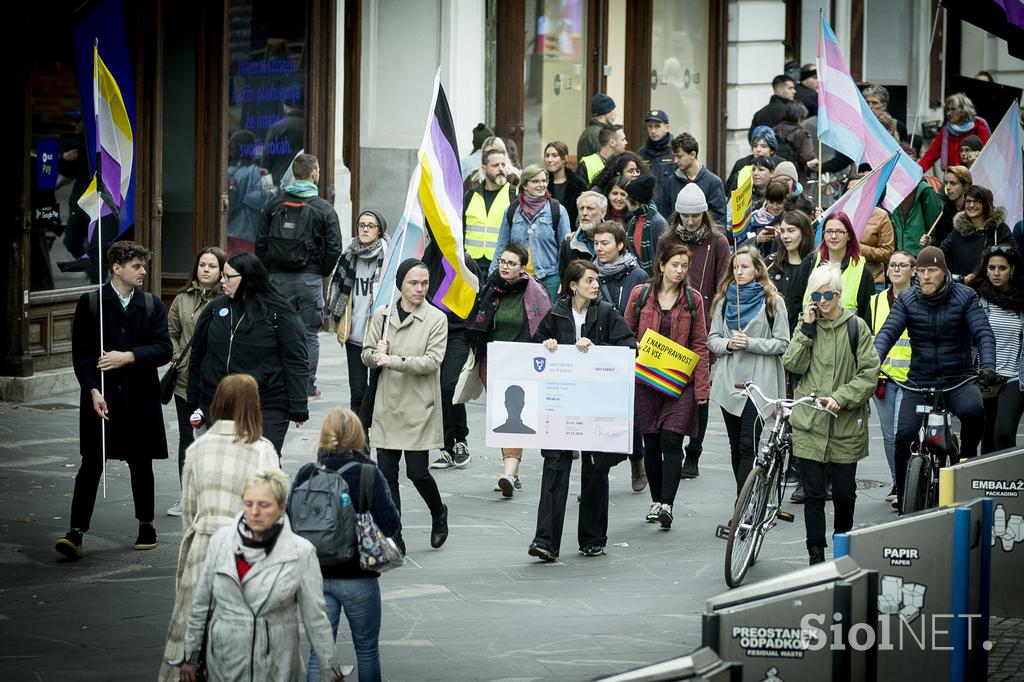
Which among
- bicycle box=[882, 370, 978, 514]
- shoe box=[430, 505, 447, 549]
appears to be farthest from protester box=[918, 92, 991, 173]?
shoe box=[430, 505, 447, 549]

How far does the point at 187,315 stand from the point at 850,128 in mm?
5783

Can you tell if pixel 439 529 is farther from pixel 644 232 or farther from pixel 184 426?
pixel 644 232

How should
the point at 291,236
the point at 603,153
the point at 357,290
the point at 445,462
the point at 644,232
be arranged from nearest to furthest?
the point at 445,462 < the point at 357,290 < the point at 644,232 < the point at 291,236 < the point at 603,153

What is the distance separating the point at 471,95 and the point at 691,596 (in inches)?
494

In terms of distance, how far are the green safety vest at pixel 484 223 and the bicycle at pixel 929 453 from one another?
15.3 ft

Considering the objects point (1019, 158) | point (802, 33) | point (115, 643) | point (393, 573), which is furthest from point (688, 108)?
point (115, 643)

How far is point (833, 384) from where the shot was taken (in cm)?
1005

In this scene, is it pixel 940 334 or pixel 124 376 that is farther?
pixel 940 334

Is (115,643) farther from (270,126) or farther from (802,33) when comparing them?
(802,33)

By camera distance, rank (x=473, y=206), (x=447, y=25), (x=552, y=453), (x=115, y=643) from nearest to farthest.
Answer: (x=115, y=643) < (x=552, y=453) < (x=473, y=206) < (x=447, y=25)

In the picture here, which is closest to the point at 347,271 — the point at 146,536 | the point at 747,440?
the point at 146,536

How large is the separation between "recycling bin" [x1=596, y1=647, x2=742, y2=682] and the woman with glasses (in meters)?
9.76

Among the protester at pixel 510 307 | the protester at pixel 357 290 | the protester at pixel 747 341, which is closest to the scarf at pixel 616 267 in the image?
the protester at pixel 510 307

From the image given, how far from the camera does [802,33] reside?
95.0 feet
